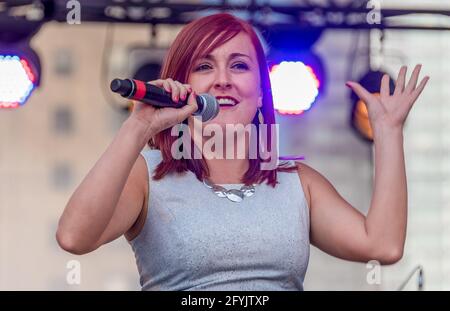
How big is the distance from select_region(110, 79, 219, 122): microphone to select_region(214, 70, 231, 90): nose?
2.8 inches

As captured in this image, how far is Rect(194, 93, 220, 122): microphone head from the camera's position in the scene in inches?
67.3

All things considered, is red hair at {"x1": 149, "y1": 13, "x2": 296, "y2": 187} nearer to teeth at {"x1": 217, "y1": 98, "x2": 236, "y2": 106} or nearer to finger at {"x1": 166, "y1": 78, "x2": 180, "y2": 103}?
teeth at {"x1": 217, "y1": 98, "x2": 236, "y2": 106}

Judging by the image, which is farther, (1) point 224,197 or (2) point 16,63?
(2) point 16,63

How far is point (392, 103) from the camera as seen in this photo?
5.93 ft

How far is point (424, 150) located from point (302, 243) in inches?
473

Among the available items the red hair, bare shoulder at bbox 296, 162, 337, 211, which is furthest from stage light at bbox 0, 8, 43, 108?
bare shoulder at bbox 296, 162, 337, 211

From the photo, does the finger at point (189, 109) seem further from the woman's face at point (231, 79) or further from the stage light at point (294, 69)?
the stage light at point (294, 69)

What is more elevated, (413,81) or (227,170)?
(413,81)

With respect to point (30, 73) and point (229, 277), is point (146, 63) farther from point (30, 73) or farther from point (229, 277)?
point (229, 277)

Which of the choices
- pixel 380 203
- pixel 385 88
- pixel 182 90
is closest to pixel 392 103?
pixel 385 88

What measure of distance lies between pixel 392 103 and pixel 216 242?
1.28ft

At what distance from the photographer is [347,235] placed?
1.83 metres

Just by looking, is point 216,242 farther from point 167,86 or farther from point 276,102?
point 276,102

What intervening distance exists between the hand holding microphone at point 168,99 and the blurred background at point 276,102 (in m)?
1.22
